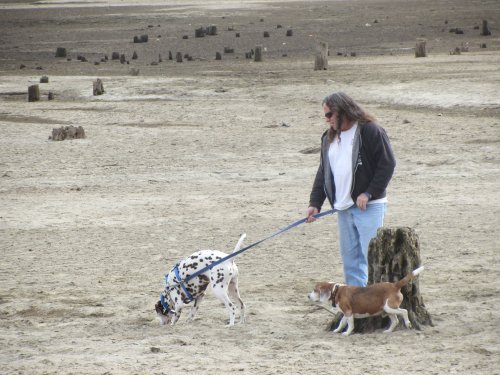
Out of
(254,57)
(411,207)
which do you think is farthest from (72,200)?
(254,57)

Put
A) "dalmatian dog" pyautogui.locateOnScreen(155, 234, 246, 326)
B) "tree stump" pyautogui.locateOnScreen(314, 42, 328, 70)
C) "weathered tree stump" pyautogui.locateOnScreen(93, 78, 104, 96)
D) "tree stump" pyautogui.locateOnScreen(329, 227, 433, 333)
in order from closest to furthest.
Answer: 1. "tree stump" pyautogui.locateOnScreen(329, 227, 433, 333)
2. "dalmatian dog" pyautogui.locateOnScreen(155, 234, 246, 326)
3. "weathered tree stump" pyautogui.locateOnScreen(93, 78, 104, 96)
4. "tree stump" pyautogui.locateOnScreen(314, 42, 328, 70)

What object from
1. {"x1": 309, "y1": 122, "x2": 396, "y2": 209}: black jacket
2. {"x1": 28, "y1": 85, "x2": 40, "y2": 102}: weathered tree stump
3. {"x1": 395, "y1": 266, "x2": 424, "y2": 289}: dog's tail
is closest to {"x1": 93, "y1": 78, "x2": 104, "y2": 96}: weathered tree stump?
{"x1": 28, "y1": 85, "x2": 40, "y2": 102}: weathered tree stump

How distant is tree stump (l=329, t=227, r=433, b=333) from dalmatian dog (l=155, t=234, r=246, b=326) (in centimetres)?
100

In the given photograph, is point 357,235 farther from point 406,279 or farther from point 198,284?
point 198,284

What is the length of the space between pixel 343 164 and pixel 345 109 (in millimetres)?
441

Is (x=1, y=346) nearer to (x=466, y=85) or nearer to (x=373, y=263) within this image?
(x=373, y=263)

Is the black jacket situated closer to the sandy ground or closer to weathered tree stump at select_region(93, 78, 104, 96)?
the sandy ground

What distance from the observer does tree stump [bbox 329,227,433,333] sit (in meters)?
8.15

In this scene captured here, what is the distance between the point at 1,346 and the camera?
8656 millimetres

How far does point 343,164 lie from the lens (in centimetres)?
820

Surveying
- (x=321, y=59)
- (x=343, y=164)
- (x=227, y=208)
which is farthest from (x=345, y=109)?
(x=321, y=59)

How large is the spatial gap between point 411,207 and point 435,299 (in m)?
4.65

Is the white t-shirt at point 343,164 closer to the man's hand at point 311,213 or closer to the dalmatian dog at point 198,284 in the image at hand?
the man's hand at point 311,213

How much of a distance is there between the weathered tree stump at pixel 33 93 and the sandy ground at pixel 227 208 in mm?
516
